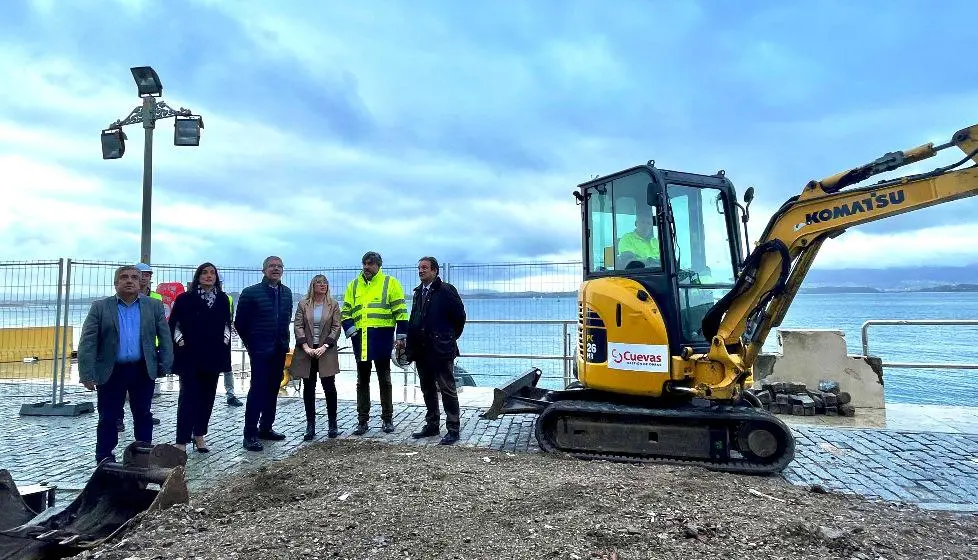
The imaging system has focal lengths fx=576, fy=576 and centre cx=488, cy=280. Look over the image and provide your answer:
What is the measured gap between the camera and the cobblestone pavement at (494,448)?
16.7 ft

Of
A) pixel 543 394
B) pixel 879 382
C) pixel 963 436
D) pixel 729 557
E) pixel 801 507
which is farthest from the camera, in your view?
pixel 879 382

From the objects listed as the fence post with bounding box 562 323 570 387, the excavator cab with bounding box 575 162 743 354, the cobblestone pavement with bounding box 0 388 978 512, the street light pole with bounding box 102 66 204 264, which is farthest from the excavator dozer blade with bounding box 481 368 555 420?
the street light pole with bounding box 102 66 204 264

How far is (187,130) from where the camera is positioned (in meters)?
8.73

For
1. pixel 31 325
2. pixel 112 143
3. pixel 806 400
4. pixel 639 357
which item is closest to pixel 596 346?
pixel 639 357

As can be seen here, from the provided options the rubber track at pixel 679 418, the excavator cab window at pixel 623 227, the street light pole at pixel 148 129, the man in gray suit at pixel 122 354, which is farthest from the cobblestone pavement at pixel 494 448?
the street light pole at pixel 148 129

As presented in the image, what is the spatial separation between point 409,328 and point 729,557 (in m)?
4.35

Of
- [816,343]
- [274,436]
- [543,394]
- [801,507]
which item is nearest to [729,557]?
[801,507]

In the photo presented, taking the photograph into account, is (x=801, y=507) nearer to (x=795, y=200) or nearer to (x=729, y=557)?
(x=729, y=557)

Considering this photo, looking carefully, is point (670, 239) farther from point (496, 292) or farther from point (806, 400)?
point (496, 292)

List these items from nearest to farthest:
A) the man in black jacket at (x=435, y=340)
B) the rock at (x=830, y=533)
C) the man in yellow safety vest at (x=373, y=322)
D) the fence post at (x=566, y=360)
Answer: the rock at (x=830, y=533) → the man in black jacket at (x=435, y=340) → the man in yellow safety vest at (x=373, y=322) → the fence post at (x=566, y=360)

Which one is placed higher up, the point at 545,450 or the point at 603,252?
the point at 603,252

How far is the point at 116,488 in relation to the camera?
4297 millimetres

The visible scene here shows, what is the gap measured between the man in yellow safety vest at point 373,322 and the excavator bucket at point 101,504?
258cm

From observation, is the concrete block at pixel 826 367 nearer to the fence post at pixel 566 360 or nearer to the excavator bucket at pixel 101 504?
the fence post at pixel 566 360
